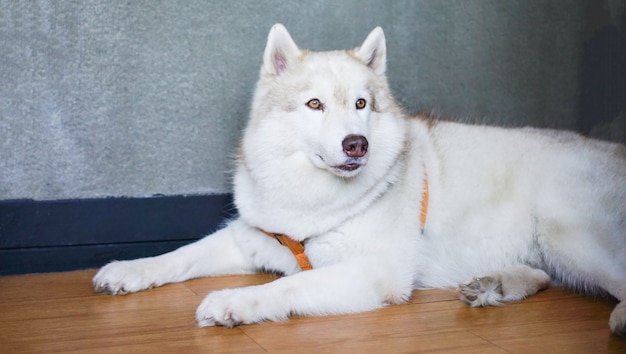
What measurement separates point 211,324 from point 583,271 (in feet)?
4.29

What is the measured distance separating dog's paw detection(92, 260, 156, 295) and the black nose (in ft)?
3.15

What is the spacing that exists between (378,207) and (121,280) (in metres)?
1.00

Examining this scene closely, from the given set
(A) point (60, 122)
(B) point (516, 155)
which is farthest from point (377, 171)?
(A) point (60, 122)

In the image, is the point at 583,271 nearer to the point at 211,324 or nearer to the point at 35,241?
the point at 211,324

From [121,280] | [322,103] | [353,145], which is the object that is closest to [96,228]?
[121,280]

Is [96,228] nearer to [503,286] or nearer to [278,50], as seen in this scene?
[278,50]

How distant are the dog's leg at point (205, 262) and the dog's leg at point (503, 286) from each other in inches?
26.3

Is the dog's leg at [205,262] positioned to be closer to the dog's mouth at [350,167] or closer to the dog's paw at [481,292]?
the dog's mouth at [350,167]

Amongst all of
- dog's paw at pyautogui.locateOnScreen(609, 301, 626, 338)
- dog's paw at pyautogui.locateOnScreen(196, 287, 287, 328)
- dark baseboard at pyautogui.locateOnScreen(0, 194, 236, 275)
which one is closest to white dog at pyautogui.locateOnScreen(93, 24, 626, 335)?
dog's paw at pyautogui.locateOnScreen(196, 287, 287, 328)

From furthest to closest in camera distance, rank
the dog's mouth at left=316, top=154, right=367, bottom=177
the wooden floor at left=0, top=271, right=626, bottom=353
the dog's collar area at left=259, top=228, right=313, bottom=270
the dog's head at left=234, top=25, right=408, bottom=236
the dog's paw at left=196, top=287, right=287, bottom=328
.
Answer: the dog's collar area at left=259, top=228, right=313, bottom=270, the dog's head at left=234, top=25, right=408, bottom=236, the dog's mouth at left=316, top=154, right=367, bottom=177, the dog's paw at left=196, top=287, right=287, bottom=328, the wooden floor at left=0, top=271, right=626, bottom=353

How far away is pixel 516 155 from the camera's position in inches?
109

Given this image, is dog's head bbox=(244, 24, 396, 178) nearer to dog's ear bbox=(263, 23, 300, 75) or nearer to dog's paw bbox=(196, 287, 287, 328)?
dog's ear bbox=(263, 23, 300, 75)

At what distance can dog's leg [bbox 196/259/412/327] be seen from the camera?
7.23ft

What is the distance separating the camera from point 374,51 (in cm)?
273
